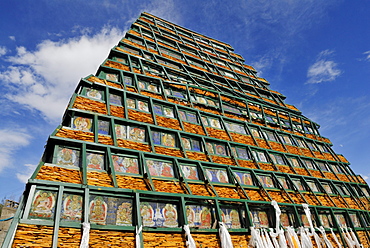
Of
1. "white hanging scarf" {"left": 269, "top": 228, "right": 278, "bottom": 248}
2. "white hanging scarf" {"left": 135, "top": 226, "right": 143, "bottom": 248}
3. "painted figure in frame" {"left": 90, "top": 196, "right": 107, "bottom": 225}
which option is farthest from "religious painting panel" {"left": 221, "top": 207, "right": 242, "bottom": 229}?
"painted figure in frame" {"left": 90, "top": 196, "right": 107, "bottom": 225}

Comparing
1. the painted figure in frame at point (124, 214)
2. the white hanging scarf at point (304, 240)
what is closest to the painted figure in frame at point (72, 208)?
the painted figure in frame at point (124, 214)

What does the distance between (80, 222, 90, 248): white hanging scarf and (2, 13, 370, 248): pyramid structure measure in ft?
0.06

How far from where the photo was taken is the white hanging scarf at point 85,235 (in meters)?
4.22

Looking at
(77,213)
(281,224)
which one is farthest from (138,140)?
(281,224)

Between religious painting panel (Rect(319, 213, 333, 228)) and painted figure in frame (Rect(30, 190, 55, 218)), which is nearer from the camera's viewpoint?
painted figure in frame (Rect(30, 190, 55, 218))

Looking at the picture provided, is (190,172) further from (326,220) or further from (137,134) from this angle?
(326,220)

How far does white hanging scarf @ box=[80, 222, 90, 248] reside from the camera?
4.22 metres

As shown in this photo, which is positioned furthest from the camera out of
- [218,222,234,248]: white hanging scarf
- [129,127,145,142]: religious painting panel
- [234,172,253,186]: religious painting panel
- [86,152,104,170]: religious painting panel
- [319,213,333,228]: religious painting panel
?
[319,213,333,228]: religious painting panel

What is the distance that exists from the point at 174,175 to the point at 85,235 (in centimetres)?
292

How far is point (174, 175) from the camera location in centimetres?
666

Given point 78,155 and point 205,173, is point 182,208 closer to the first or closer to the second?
point 205,173

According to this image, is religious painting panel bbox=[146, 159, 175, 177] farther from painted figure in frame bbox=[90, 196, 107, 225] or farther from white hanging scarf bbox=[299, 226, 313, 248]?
white hanging scarf bbox=[299, 226, 313, 248]

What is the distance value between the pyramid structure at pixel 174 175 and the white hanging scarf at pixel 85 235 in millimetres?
18

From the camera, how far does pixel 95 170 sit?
5.60 meters
